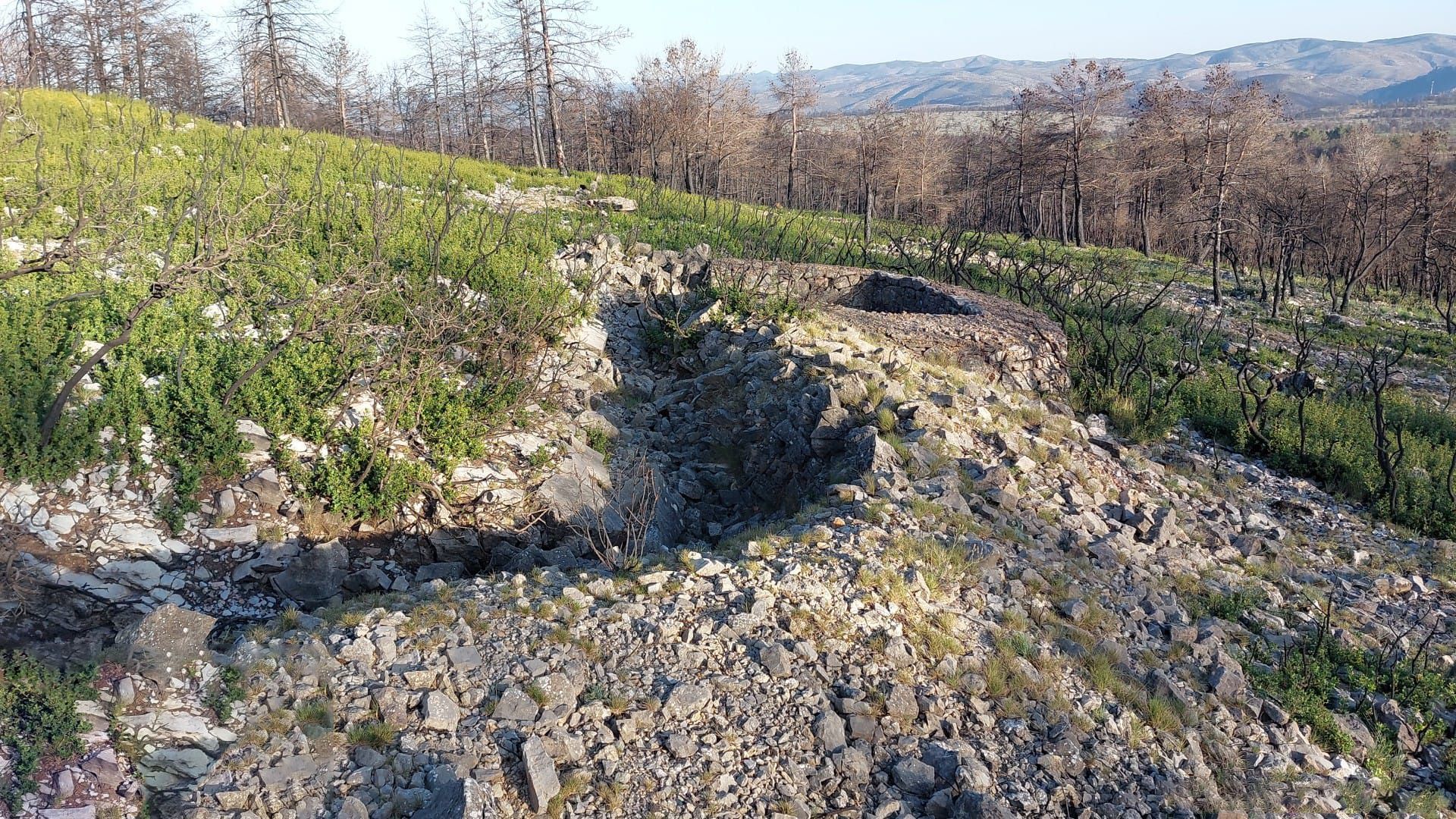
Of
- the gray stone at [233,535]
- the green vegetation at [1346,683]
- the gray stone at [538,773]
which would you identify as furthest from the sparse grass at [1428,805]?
the gray stone at [233,535]

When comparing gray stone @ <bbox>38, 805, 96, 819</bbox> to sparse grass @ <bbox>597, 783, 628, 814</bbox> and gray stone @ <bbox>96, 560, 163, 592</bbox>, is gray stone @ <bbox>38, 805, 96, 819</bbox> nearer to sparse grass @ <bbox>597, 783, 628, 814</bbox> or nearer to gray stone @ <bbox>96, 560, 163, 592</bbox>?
sparse grass @ <bbox>597, 783, 628, 814</bbox>

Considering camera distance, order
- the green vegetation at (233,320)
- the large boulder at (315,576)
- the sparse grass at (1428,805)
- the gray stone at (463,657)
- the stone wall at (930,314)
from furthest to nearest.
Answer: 1. the stone wall at (930,314)
2. the green vegetation at (233,320)
3. the large boulder at (315,576)
4. the sparse grass at (1428,805)
5. the gray stone at (463,657)

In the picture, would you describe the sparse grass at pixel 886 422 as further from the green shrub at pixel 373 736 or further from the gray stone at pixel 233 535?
the gray stone at pixel 233 535

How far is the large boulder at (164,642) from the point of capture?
3.69m

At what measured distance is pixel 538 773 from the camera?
3336 mm

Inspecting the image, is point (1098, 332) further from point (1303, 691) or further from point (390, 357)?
point (390, 357)

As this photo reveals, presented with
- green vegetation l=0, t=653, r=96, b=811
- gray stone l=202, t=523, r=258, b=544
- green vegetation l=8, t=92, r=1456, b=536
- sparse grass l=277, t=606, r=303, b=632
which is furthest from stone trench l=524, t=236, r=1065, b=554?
green vegetation l=0, t=653, r=96, b=811

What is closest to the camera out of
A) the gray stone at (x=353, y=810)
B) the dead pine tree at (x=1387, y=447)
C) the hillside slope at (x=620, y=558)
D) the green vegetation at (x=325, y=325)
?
the gray stone at (x=353, y=810)

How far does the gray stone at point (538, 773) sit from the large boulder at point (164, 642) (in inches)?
67.5

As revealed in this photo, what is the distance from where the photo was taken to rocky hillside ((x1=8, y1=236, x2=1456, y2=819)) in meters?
3.50

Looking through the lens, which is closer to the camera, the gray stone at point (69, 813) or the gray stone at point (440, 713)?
the gray stone at point (69, 813)

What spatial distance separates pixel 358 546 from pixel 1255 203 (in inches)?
1053

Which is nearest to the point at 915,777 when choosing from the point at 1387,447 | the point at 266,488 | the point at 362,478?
the point at 362,478

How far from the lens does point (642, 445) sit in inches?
311
